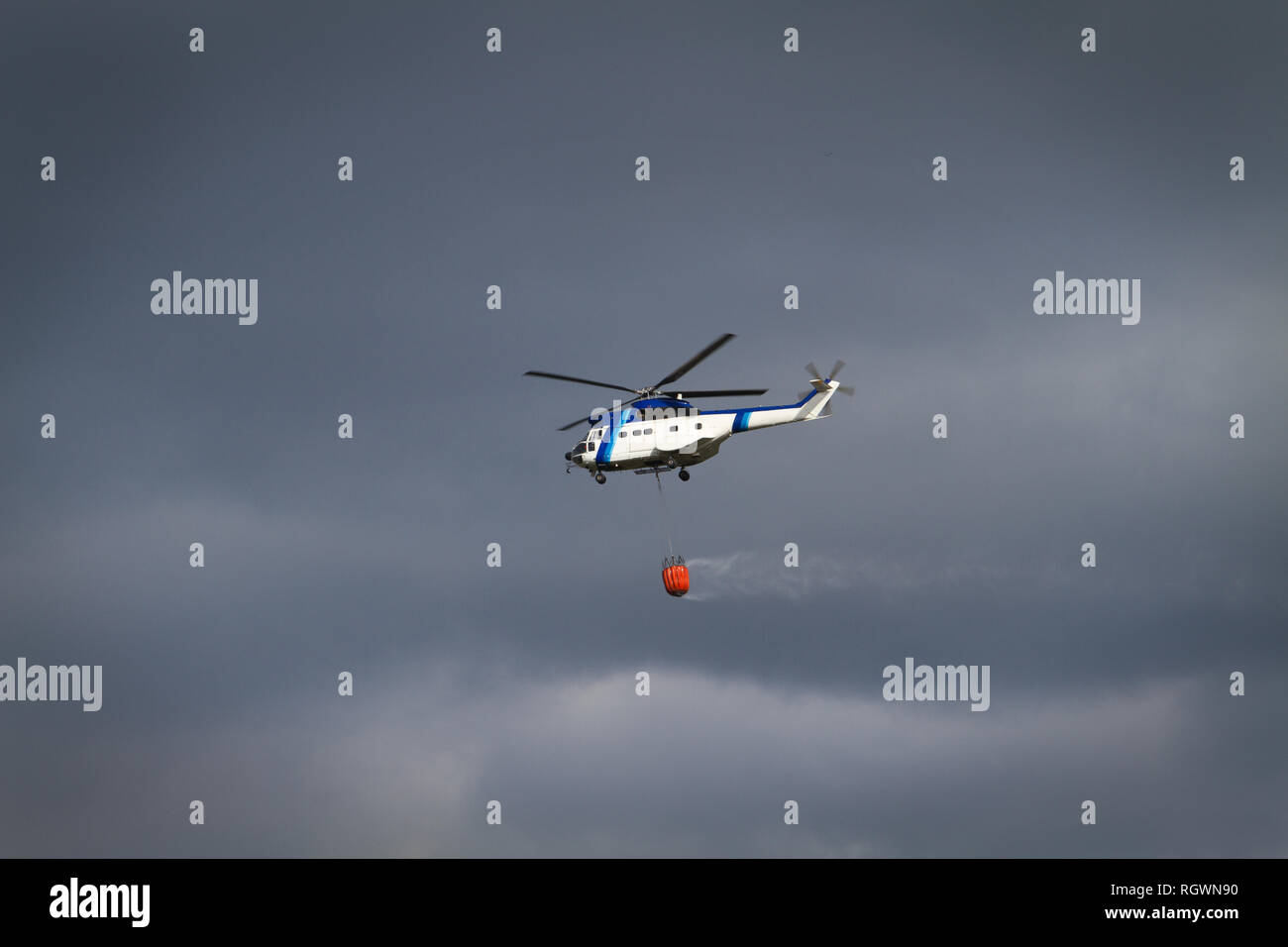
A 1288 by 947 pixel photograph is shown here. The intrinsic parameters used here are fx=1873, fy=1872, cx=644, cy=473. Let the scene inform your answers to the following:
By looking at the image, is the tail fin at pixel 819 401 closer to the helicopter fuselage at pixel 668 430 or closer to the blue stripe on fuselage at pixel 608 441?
the helicopter fuselage at pixel 668 430

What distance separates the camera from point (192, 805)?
12169cm

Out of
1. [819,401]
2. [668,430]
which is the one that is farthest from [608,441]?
[819,401]

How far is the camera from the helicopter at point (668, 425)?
347 ft

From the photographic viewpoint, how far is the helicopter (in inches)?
4168

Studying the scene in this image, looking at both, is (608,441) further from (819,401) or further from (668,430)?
(819,401)

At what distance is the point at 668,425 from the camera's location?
10631cm

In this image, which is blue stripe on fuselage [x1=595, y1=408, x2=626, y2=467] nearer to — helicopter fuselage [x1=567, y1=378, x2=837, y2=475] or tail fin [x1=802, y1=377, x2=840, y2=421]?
helicopter fuselage [x1=567, y1=378, x2=837, y2=475]

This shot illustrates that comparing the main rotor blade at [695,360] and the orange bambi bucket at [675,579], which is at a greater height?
the main rotor blade at [695,360]

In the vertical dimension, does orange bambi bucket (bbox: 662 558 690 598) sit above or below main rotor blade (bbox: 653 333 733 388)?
below
